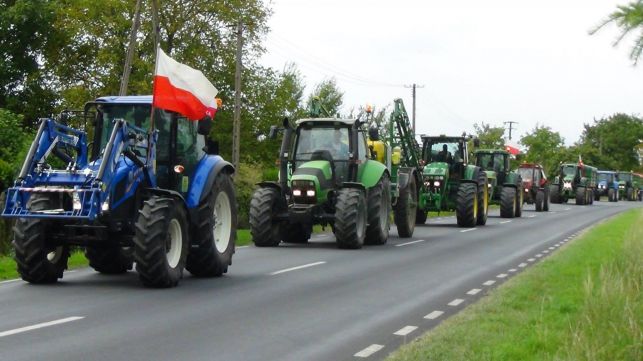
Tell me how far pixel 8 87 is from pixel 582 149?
76.5m

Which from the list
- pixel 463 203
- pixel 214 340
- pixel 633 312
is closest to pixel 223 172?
pixel 214 340

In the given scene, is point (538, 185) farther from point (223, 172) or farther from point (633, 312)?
point (633, 312)

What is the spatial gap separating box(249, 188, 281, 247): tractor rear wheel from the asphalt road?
1.76m

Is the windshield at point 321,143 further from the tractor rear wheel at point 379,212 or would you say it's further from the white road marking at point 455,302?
the white road marking at point 455,302

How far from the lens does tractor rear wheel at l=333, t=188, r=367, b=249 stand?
19.2m

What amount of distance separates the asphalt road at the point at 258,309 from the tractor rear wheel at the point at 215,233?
0.27 meters

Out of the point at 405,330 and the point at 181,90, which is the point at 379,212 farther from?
the point at 405,330

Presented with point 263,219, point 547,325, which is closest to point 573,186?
point 263,219

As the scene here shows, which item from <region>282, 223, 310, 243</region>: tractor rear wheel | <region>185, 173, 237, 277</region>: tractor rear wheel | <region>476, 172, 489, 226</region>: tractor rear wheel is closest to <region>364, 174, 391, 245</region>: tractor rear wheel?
<region>282, 223, 310, 243</region>: tractor rear wheel

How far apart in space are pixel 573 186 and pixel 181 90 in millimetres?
49719

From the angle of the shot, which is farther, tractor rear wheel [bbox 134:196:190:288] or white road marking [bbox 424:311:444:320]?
tractor rear wheel [bbox 134:196:190:288]

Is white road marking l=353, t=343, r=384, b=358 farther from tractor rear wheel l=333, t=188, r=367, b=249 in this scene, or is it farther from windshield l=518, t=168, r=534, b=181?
windshield l=518, t=168, r=534, b=181

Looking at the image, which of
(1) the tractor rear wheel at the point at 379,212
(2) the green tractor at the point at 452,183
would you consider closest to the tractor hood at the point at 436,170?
(2) the green tractor at the point at 452,183

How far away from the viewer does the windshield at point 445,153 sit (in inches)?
1214
